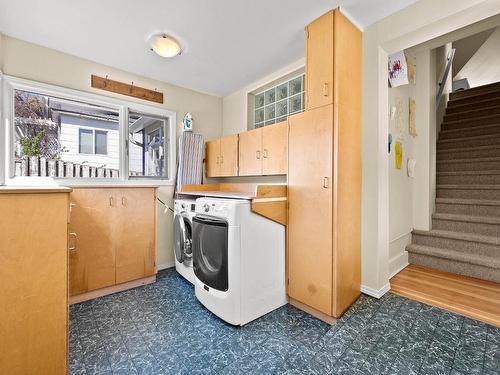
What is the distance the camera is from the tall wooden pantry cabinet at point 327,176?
1.89 meters

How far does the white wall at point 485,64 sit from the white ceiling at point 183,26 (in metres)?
5.08

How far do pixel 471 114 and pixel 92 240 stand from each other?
6.17m

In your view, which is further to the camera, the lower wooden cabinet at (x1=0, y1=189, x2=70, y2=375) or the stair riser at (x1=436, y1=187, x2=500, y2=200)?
the stair riser at (x1=436, y1=187, x2=500, y2=200)

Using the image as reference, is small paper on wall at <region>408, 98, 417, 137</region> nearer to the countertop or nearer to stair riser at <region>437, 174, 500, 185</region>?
stair riser at <region>437, 174, 500, 185</region>

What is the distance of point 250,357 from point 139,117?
3044 millimetres

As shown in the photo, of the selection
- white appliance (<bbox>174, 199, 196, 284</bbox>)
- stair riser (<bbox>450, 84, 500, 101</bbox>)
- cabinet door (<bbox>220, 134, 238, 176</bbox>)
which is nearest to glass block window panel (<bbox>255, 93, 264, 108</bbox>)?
cabinet door (<bbox>220, 134, 238, 176</bbox>)

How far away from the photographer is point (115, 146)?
2.96 metres

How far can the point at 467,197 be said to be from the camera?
10.9ft

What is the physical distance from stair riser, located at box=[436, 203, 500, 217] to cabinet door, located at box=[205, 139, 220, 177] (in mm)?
3282

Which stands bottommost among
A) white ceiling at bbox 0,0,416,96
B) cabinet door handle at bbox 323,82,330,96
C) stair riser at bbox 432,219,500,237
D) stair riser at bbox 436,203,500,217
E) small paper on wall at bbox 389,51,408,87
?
stair riser at bbox 432,219,500,237

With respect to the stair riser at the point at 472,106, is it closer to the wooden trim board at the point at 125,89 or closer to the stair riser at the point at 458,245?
the stair riser at the point at 458,245

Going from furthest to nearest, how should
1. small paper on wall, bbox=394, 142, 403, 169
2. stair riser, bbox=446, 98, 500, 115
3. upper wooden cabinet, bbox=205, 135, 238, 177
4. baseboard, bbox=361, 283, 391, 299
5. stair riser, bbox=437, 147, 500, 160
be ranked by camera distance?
stair riser, bbox=446, 98, 500, 115 → stair riser, bbox=437, 147, 500, 160 → upper wooden cabinet, bbox=205, 135, 238, 177 → small paper on wall, bbox=394, 142, 403, 169 → baseboard, bbox=361, 283, 391, 299

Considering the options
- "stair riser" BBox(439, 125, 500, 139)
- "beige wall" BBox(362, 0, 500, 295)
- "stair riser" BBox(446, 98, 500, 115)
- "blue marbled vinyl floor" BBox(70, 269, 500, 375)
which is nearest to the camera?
"blue marbled vinyl floor" BBox(70, 269, 500, 375)

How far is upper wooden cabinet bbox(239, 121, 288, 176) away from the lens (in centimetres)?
252
